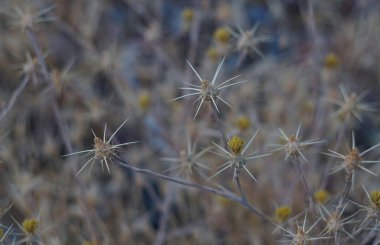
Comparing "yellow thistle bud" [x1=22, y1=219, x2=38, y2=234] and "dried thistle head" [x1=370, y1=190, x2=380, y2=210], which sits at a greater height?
"dried thistle head" [x1=370, y1=190, x2=380, y2=210]

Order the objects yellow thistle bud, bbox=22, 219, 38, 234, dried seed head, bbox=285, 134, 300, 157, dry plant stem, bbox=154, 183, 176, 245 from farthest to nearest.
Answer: dry plant stem, bbox=154, 183, 176, 245 → yellow thistle bud, bbox=22, 219, 38, 234 → dried seed head, bbox=285, 134, 300, 157

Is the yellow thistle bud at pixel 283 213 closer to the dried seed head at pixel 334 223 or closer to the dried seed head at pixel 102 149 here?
the dried seed head at pixel 334 223

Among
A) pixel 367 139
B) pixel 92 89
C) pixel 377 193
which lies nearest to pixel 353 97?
pixel 377 193

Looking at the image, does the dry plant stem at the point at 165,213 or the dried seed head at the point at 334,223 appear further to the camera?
the dry plant stem at the point at 165,213

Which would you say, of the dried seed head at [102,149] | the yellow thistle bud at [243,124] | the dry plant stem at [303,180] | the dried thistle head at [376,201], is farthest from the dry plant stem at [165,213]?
the dried thistle head at [376,201]

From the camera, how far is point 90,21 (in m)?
3.48

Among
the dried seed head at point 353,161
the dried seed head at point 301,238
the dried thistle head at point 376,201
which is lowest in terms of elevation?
the dried seed head at point 301,238

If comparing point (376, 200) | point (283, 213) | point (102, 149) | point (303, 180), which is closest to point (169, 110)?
point (283, 213)

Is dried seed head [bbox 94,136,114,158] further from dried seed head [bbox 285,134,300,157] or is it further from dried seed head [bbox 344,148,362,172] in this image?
dried seed head [bbox 344,148,362,172]

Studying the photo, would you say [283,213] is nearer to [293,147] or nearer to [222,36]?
[293,147]

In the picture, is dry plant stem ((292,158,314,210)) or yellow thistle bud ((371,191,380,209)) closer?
yellow thistle bud ((371,191,380,209))

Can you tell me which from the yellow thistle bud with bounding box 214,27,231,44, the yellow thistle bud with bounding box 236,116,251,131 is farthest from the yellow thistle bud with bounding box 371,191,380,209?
the yellow thistle bud with bounding box 214,27,231,44

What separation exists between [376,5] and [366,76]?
1.79ft

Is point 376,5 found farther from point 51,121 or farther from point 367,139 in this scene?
point 51,121
